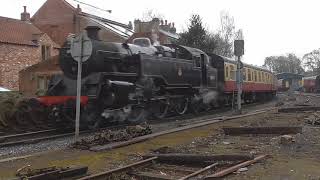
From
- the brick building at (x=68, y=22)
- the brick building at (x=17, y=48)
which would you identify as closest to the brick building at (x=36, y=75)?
the brick building at (x=17, y=48)

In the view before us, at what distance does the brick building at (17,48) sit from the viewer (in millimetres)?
Answer: 43156

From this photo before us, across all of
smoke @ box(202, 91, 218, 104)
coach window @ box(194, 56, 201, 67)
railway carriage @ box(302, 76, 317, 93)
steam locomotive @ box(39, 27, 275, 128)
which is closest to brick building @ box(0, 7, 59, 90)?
smoke @ box(202, 91, 218, 104)

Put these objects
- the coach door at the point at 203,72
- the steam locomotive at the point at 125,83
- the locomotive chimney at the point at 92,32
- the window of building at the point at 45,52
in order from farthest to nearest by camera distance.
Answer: the window of building at the point at 45,52, the coach door at the point at 203,72, the locomotive chimney at the point at 92,32, the steam locomotive at the point at 125,83

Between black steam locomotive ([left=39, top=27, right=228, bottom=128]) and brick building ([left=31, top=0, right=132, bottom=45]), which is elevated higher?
brick building ([left=31, top=0, right=132, bottom=45])

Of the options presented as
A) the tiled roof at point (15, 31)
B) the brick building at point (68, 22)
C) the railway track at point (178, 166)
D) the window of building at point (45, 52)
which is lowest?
the railway track at point (178, 166)

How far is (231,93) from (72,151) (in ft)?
64.0

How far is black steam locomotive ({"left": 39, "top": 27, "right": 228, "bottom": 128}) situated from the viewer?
51.8 feet

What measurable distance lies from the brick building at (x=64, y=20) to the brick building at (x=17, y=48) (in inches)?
404

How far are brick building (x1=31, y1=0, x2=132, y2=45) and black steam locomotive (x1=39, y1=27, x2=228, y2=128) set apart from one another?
35.8 meters

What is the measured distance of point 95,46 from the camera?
16188mm

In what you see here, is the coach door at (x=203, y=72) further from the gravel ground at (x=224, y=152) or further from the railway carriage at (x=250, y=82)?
the gravel ground at (x=224, y=152)


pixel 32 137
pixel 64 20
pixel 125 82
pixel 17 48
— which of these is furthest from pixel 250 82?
pixel 64 20

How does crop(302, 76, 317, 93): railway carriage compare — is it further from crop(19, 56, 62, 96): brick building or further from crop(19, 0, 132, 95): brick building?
crop(19, 56, 62, 96): brick building

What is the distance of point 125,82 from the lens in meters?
16.6
